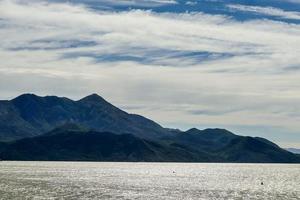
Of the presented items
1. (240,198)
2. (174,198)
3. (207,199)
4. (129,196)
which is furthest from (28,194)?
(240,198)

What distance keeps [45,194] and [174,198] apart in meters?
45.3

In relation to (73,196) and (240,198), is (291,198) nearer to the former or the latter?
(240,198)

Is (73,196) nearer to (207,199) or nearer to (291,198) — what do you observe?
(207,199)

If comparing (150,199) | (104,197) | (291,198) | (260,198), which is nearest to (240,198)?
(260,198)

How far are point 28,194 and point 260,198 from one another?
A: 8467cm

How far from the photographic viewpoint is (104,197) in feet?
573

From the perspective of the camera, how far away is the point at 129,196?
18275 cm

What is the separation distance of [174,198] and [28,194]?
5086 centimetres

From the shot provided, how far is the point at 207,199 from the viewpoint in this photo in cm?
18012

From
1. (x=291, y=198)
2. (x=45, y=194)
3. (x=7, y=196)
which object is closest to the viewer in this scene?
(x=7, y=196)

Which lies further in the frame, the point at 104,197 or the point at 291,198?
the point at 291,198

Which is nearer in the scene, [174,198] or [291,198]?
[174,198]

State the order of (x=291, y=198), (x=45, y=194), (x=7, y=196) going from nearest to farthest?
(x=7, y=196), (x=45, y=194), (x=291, y=198)

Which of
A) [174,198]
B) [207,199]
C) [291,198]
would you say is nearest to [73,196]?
[174,198]
